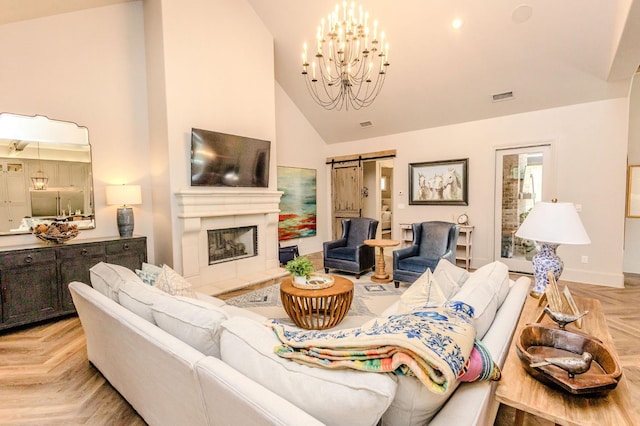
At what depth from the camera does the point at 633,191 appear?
4969mm

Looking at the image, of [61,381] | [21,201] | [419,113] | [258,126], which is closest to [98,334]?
[61,381]

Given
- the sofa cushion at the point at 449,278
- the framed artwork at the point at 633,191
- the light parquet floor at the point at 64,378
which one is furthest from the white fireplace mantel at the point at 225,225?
the framed artwork at the point at 633,191

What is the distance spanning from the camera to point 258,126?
199 inches

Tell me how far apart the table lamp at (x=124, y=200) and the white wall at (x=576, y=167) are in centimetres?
512

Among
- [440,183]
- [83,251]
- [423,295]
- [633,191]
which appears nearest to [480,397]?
[423,295]

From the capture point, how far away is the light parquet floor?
1920mm

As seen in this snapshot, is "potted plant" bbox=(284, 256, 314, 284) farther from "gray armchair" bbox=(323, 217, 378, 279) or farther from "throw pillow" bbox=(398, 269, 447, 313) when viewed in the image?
"gray armchair" bbox=(323, 217, 378, 279)

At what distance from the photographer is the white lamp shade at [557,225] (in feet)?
6.11

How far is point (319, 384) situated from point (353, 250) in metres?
3.96

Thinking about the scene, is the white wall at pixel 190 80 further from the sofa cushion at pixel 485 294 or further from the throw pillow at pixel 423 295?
the sofa cushion at pixel 485 294

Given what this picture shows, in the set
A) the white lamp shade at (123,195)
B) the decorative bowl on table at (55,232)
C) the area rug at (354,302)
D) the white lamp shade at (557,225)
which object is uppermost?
the white lamp shade at (123,195)

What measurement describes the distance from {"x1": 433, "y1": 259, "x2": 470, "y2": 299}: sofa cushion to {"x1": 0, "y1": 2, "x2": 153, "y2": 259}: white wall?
4.08m

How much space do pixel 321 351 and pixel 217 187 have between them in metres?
3.95

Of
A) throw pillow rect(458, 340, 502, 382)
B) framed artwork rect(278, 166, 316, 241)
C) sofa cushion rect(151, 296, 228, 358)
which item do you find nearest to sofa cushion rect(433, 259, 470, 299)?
throw pillow rect(458, 340, 502, 382)
